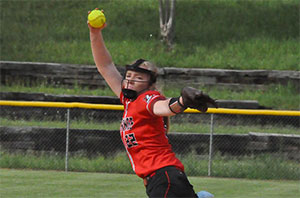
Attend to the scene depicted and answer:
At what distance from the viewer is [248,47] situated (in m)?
17.5

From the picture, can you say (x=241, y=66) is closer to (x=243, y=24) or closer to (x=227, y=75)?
(x=227, y=75)

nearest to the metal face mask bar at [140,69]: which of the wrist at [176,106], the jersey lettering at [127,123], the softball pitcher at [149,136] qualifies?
the softball pitcher at [149,136]

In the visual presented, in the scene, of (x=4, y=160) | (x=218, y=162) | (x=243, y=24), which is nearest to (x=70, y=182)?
(x=4, y=160)

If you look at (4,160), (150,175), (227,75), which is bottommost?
(4,160)

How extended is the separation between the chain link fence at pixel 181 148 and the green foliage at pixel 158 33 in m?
3.89

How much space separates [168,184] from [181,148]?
26.2 ft

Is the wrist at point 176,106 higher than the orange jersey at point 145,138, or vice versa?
the wrist at point 176,106

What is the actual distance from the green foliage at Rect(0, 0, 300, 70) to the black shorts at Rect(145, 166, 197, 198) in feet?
39.4

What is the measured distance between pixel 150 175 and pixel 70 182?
6229mm

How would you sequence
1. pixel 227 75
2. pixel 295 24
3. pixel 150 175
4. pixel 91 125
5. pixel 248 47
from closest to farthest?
pixel 150 175 < pixel 91 125 < pixel 227 75 < pixel 248 47 < pixel 295 24

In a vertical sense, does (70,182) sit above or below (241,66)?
below

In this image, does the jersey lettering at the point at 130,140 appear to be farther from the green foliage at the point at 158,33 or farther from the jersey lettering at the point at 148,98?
the green foliage at the point at 158,33

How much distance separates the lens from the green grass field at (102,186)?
943 centimetres

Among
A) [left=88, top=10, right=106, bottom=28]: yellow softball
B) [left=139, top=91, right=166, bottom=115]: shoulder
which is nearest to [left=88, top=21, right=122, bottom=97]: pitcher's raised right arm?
[left=88, top=10, right=106, bottom=28]: yellow softball
